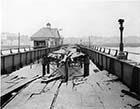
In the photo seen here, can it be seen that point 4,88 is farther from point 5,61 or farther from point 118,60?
point 118,60

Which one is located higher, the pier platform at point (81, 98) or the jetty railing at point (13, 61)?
the jetty railing at point (13, 61)

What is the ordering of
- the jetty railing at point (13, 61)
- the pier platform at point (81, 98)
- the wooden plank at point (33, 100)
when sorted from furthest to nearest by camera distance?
the jetty railing at point (13, 61)
the wooden plank at point (33, 100)
the pier platform at point (81, 98)

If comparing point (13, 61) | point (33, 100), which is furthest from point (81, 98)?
point (13, 61)

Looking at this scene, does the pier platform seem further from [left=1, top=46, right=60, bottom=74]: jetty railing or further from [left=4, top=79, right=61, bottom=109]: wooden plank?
[left=1, top=46, right=60, bottom=74]: jetty railing

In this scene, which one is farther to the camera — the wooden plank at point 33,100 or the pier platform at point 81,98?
the wooden plank at point 33,100

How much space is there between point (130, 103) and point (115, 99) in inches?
28.7

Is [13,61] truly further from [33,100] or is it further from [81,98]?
[81,98]

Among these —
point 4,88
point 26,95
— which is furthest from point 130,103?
point 4,88

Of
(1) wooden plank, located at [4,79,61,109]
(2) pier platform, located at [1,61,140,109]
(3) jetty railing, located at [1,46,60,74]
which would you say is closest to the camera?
(2) pier platform, located at [1,61,140,109]

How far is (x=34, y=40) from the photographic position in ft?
180

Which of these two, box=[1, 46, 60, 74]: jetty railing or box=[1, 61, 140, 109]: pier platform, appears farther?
box=[1, 46, 60, 74]: jetty railing

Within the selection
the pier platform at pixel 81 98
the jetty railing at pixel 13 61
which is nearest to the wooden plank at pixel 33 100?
the pier platform at pixel 81 98

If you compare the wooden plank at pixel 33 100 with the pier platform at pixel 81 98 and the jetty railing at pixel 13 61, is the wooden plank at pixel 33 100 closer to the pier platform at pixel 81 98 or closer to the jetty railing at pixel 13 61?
the pier platform at pixel 81 98

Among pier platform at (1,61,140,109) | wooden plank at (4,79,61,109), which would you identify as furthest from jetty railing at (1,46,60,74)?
wooden plank at (4,79,61,109)
